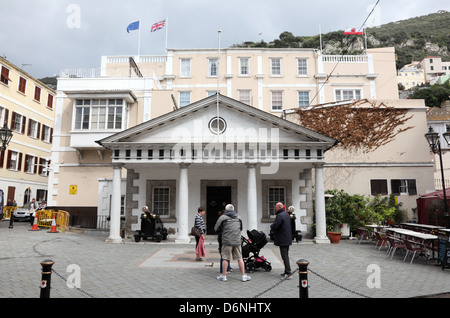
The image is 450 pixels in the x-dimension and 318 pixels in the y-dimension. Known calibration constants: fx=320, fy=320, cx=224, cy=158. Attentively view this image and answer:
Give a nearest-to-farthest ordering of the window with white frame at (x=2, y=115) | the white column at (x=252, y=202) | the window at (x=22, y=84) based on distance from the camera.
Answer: the white column at (x=252, y=202) → the window with white frame at (x=2, y=115) → the window at (x=22, y=84)

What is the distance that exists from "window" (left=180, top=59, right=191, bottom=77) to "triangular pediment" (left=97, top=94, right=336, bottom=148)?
16818 millimetres

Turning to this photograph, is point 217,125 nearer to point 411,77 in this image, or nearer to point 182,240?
point 182,240

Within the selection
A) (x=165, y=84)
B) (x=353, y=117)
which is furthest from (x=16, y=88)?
(x=353, y=117)

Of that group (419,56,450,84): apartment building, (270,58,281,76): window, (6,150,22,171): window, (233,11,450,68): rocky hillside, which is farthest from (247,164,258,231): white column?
(419,56,450,84): apartment building

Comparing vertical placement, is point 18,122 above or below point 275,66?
below

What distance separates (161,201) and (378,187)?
46.5 ft

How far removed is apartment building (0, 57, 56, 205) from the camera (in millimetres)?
29953

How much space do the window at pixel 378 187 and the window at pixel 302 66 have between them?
47.7ft

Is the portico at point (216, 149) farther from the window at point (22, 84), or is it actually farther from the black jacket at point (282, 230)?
the window at point (22, 84)

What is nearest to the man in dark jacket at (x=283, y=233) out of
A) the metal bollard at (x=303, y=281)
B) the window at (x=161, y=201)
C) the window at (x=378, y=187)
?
the metal bollard at (x=303, y=281)

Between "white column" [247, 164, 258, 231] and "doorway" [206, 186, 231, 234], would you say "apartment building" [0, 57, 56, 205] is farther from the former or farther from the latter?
"white column" [247, 164, 258, 231]

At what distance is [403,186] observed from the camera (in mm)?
21141

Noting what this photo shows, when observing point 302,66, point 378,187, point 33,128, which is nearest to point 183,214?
point 378,187

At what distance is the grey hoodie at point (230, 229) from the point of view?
818 cm
